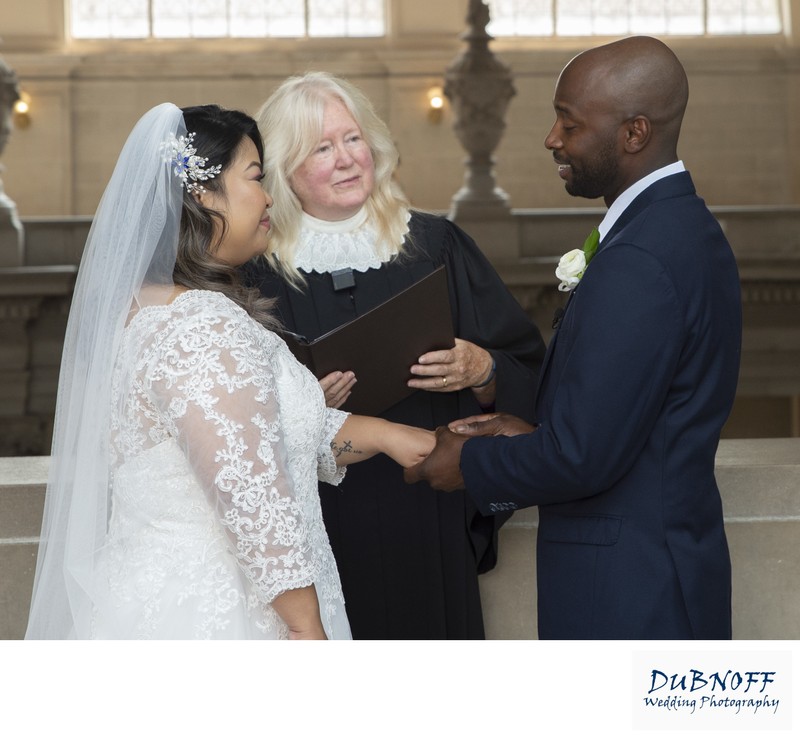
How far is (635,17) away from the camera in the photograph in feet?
64.1

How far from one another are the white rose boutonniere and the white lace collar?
2.95 ft

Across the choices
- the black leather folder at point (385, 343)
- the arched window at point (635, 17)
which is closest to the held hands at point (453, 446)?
the black leather folder at point (385, 343)

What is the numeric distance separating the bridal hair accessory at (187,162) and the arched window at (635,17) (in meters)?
17.7

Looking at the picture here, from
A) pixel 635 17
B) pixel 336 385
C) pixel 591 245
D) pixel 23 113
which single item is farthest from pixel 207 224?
pixel 635 17

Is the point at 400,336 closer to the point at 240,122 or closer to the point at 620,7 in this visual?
the point at 240,122

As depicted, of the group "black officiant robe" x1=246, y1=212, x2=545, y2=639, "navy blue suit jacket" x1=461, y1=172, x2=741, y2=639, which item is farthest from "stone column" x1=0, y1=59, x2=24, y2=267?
"navy blue suit jacket" x1=461, y1=172, x2=741, y2=639

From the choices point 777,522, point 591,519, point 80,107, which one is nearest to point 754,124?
point 80,107

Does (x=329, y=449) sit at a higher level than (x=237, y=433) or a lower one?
lower

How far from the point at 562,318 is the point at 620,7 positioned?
18.5m

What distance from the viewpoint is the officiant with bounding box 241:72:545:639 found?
130 inches

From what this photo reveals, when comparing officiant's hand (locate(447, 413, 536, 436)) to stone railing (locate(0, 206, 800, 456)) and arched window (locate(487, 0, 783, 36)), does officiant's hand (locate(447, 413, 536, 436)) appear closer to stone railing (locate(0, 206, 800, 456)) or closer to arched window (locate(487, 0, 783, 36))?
stone railing (locate(0, 206, 800, 456))

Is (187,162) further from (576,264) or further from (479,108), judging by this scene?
(479,108)

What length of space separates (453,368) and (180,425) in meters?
1.06
